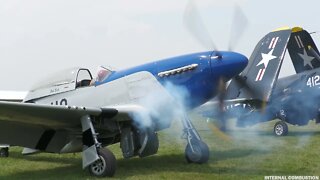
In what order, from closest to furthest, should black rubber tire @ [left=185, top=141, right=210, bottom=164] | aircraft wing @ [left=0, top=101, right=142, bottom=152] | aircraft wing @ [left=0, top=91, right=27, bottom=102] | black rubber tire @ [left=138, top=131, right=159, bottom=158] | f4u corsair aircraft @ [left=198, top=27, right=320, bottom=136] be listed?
aircraft wing @ [left=0, top=101, right=142, bottom=152] → black rubber tire @ [left=138, top=131, right=159, bottom=158] → black rubber tire @ [left=185, top=141, right=210, bottom=164] → f4u corsair aircraft @ [left=198, top=27, right=320, bottom=136] → aircraft wing @ [left=0, top=91, right=27, bottom=102]

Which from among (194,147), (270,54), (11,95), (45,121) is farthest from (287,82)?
(11,95)

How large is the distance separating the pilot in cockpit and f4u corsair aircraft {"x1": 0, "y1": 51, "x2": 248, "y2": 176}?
0.07 feet

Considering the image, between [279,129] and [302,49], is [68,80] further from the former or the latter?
[302,49]

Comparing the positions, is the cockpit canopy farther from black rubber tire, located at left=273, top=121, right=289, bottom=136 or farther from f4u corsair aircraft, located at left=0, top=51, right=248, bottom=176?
black rubber tire, located at left=273, top=121, right=289, bottom=136

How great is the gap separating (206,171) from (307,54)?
33.8 feet

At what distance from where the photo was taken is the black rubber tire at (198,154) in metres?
8.77

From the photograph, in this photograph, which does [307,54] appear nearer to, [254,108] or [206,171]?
[254,108]

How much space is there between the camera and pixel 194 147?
29.1 ft

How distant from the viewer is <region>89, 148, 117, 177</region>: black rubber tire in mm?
7355

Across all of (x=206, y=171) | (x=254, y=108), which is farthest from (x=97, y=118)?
(x=254, y=108)

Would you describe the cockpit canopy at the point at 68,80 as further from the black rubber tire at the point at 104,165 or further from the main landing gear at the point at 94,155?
the black rubber tire at the point at 104,165

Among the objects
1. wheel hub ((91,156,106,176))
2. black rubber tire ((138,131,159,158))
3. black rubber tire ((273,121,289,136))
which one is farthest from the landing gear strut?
black rubber tire ((273,121,289,136))

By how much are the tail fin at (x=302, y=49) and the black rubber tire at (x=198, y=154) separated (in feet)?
29.2

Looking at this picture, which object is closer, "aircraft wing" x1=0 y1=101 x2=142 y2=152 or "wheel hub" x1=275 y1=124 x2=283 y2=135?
"aircraft wing" x1=0 y1=101 x2=142 y2=152
